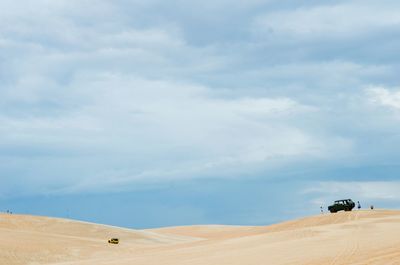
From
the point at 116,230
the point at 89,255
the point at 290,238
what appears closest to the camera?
the point at 290,238

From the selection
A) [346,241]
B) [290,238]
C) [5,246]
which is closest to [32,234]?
[5,246]

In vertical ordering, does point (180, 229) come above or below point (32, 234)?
above

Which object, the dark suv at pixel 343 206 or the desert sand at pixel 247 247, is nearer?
the desert sand at pixel 247 247

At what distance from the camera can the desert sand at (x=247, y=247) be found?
83.1 ft

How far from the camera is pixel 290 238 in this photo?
3541 centimetres

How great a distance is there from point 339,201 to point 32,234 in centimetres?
2833

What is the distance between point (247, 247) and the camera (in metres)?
32.8

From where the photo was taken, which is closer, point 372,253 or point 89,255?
point 372,253

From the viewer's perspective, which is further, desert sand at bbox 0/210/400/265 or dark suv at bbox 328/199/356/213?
dark suv at bbox 328/199/356/213

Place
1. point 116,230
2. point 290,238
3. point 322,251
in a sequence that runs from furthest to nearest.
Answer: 1. point 116,230
2. point 290,238
3. point 322,251

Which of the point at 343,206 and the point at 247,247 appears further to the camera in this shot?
the point at 343,206

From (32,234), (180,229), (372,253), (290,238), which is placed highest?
(180,229)

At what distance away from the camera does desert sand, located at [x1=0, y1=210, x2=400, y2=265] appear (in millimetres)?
25328

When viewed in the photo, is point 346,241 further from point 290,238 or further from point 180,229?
point 180,229
